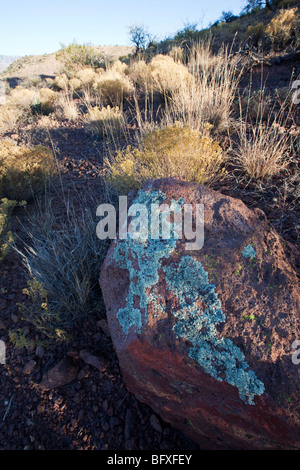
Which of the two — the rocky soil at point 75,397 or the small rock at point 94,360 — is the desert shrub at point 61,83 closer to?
the rocky soil at point 75,397

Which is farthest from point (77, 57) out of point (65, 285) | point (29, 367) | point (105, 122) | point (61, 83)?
point (29, 367)

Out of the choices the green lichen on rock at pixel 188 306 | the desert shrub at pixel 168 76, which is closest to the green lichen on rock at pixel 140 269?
the green lichen on rock at pixel 188 306

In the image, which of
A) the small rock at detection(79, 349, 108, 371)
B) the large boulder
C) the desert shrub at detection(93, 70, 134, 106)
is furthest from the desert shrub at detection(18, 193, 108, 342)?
the desert shrub at detection(93, 70, 134, 106)

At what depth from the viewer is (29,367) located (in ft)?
6.50

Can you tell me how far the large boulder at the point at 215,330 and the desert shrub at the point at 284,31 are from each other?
7660 millimetres

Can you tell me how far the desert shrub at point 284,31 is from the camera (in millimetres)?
6793

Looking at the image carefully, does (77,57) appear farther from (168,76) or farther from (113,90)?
(168,76)

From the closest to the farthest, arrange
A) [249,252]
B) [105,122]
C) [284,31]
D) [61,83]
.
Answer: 1. [249,252]
2. [105,122]
3. [284,31]
4. [61,83]

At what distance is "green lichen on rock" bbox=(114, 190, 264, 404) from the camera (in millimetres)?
1245

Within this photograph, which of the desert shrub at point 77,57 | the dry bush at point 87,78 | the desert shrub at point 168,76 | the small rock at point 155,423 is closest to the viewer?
the small rock at point 155,423

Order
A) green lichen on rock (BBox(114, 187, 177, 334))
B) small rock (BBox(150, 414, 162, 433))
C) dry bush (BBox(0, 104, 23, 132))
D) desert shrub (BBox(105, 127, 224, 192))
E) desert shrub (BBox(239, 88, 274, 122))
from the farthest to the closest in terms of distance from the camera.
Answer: dry bush (BBox(0, 104, 23, 132)) < desert shrub (BBox(239, 88, 274, 122)) < desert shrub (BBox(105, 127, 224, 192)) < small rock (BBox(150, 414, 162, 433)) < green lichen on rock (BBox(114, 187, 177, 334))

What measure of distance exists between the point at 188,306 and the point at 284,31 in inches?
336

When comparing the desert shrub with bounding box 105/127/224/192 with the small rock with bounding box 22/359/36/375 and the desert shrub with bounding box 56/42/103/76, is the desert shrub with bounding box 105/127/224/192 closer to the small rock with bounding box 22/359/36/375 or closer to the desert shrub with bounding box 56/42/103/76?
the small rock with bounding box 22/359/36/375

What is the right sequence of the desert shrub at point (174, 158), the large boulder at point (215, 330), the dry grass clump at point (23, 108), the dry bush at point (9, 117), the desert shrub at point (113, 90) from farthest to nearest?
the dry grass clump at point (23, 108) < the dry bush at point (9, 117) < the desert shrub at point (113, 90) < the desert shrub at point (174, 158) < the large boulder at point (215, 330)
